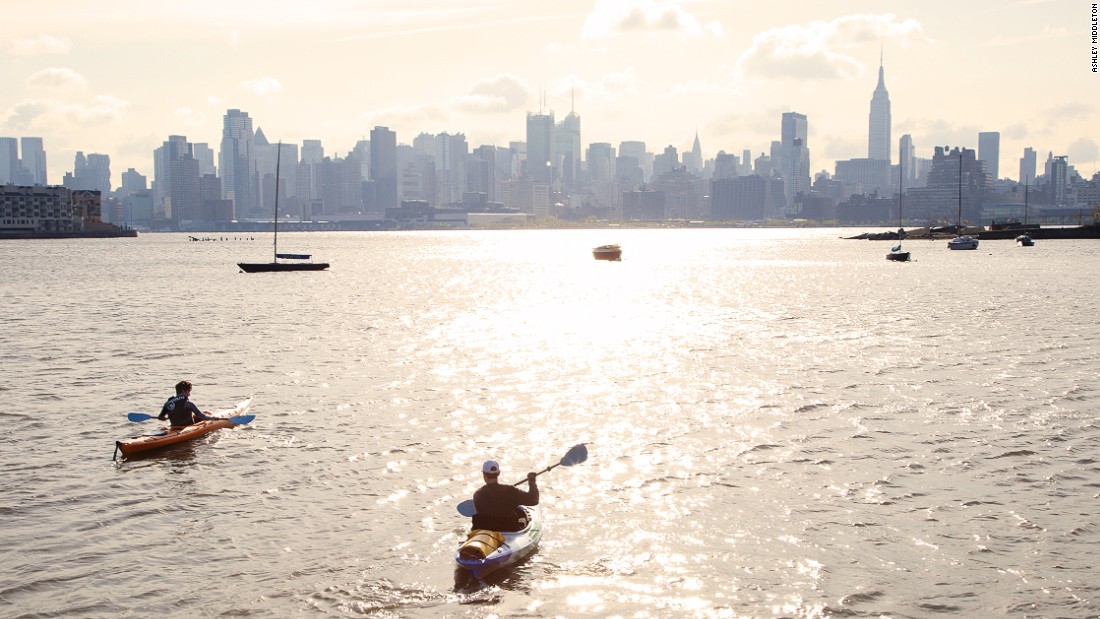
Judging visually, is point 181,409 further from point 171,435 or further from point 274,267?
point 274,267

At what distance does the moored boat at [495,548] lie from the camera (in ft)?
55.5

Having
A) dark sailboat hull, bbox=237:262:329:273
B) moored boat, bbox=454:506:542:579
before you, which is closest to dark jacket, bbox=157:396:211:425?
moored boat, bbox=454:506:542:579

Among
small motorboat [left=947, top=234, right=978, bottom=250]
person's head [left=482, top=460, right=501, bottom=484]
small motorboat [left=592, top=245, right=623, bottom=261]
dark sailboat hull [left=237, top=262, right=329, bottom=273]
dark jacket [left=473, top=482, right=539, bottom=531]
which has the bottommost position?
dark jacket [left=473, top=482, right=539, bottom=531]

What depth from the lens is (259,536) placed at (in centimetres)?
1958

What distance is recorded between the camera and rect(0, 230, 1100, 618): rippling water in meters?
16.8

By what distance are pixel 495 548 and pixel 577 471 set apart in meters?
7.31

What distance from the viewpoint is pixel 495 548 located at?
17.3 meters

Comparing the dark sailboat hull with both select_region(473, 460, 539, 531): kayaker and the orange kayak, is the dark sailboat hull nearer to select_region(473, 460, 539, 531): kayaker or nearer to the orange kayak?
the orange kayak

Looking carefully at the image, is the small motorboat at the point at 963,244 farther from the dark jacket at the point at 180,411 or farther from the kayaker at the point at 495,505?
the kayaker at the point at 495,505

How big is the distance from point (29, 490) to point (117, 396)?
12.8 metres

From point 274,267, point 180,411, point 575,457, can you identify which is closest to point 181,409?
point 180,411

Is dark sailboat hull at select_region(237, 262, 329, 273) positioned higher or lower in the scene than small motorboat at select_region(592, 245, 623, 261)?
lower

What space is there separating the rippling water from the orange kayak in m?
0.41

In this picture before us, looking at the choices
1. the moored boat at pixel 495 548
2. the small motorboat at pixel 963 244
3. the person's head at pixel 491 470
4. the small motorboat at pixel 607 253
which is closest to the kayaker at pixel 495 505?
the person's head at pixel 491 470
